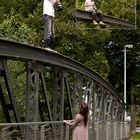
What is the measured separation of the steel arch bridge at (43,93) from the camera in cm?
1231

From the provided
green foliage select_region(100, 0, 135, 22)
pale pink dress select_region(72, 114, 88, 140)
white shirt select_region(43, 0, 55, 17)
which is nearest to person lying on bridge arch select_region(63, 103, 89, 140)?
pale pink dress select_region(72, 114, 88, 140)

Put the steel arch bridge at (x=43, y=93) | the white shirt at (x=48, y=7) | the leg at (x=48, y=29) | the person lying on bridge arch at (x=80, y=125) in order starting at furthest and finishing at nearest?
the leg at (x=48, y=29)
the white shirt at (x=48, y=7)
the steel arch bridge at (x=43, y=93)
the person lying on bridge arch at (x=80, y=125)

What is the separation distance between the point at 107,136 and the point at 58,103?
6099mm

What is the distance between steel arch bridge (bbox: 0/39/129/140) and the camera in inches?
485

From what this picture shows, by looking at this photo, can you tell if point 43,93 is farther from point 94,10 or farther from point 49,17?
point 94,10

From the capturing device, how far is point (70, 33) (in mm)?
33656

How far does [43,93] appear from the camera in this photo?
15.8m

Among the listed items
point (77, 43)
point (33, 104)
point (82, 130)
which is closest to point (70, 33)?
point (77, 43)

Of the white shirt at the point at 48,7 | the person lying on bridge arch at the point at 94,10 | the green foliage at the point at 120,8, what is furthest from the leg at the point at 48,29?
the green foliage at the point at 120,8

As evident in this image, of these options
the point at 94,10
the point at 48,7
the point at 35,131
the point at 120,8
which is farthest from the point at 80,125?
the point at 120,8

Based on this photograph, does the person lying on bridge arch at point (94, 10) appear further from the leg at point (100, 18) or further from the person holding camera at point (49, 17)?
the person holding camera at point (49, 17)

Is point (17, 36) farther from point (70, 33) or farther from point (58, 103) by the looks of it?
point (58, 103)

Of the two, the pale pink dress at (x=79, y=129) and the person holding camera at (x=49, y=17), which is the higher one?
the person holding camera at (x=49, y=17)

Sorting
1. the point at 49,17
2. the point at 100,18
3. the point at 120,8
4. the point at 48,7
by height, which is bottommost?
the point at 49,17
